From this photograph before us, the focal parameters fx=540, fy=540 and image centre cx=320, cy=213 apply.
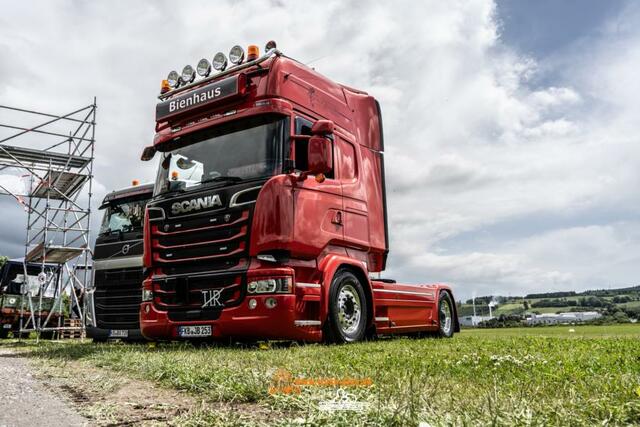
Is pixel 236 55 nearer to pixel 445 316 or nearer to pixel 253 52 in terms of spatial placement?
pixel 253 52

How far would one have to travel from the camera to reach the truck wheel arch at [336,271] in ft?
21.4

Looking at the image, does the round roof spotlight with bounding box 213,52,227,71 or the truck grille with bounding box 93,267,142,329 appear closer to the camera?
the round roof spotlight with bounding box 213,52,227,71

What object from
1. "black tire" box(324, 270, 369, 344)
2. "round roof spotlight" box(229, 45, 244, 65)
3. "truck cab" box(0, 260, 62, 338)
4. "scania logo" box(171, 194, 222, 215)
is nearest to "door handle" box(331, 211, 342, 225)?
"black tire" box(324, 270, 369, 344)

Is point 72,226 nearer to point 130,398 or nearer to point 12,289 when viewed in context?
point 12,289

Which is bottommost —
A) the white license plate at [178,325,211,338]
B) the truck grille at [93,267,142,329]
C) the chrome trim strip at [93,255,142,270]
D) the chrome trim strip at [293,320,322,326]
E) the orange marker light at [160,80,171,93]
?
the white license plate at [178,325,211,338]

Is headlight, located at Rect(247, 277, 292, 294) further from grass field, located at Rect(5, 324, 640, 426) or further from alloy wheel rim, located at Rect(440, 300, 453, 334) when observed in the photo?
alloy wheel rim, located at Rect(440, 300, 453, 334)

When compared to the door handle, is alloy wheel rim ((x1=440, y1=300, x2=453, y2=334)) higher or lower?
lower

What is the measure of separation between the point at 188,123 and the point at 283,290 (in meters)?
2.84

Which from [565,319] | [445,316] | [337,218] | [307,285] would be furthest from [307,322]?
[565,319]

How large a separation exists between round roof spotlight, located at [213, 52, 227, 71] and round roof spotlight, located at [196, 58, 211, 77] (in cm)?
17

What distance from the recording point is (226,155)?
22.4ft

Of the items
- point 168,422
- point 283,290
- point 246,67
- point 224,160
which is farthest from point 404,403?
point 246,67

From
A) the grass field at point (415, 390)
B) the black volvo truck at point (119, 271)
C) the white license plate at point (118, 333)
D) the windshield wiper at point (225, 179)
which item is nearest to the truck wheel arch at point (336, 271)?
the windshield wiper at point (225, 179)

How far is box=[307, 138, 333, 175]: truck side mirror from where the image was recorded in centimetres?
633
